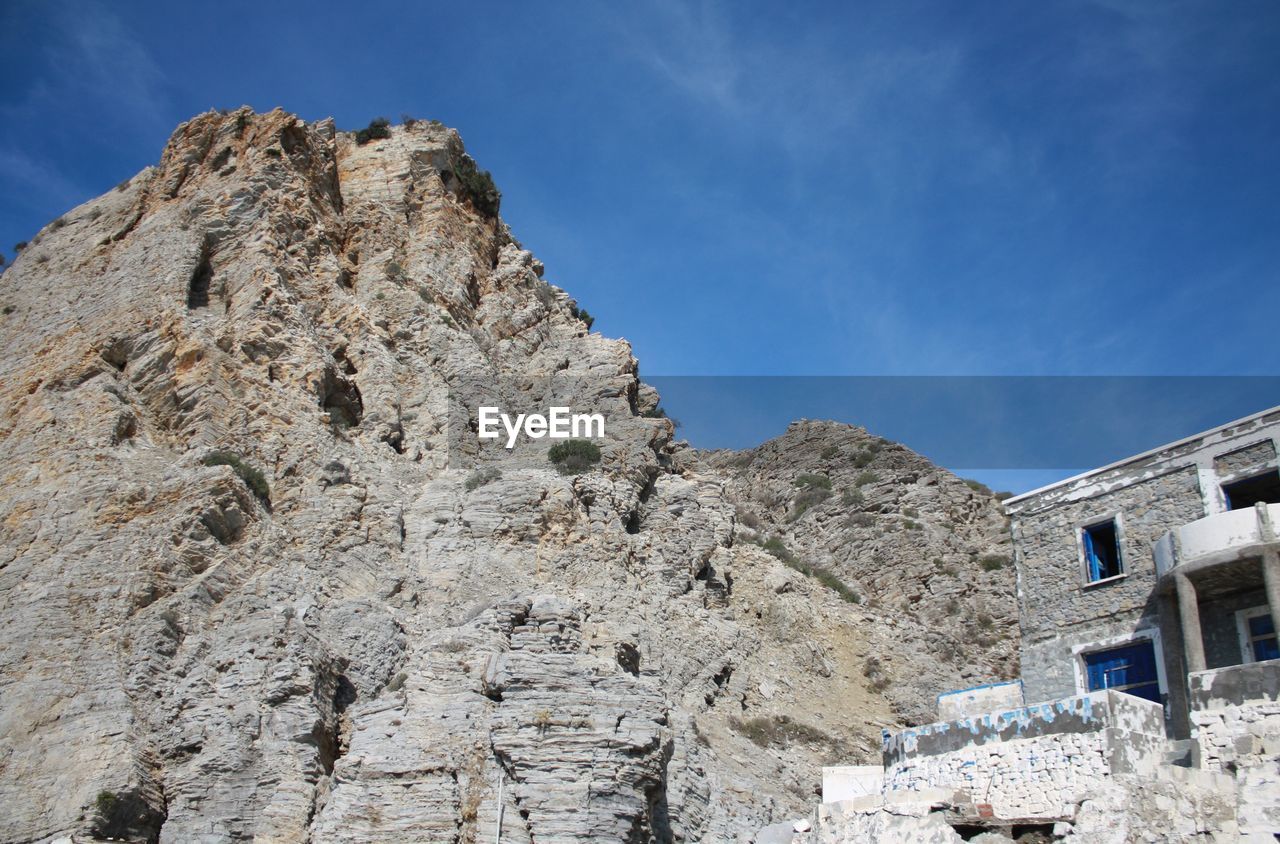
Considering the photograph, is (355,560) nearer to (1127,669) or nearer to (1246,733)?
(1127,669)

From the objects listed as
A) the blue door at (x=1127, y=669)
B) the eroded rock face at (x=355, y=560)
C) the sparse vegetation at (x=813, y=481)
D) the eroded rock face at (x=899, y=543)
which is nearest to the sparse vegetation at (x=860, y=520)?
the eroded rock face at (x=899, y=543)

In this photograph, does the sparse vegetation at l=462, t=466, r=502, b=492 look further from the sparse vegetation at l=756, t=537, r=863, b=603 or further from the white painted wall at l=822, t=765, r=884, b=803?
the white painted wall at l=822, t=765, r=884, b=803

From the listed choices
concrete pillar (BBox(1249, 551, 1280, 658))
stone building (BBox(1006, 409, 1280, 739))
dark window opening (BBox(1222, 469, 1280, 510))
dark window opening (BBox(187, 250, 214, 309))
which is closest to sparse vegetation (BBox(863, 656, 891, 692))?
stone building (BBox(1006, 409, 1280, 739))

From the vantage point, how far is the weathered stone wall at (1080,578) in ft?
68.6

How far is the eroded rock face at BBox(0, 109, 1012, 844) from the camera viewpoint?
19.8 meters

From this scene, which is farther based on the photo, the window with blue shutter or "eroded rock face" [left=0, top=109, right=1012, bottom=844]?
"eroded rock face" [left=0, top=109, right=1012, bottom=844]

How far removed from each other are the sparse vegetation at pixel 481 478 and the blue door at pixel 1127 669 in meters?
14.3

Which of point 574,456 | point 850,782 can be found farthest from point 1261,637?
point 574,456

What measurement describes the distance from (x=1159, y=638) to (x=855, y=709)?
33.4ft

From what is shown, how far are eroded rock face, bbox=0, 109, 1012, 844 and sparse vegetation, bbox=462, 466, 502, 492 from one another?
0.12 m

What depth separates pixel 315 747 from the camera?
2062 centimetres

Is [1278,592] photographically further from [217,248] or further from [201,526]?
[217,248]

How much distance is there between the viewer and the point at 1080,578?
72.4 feet

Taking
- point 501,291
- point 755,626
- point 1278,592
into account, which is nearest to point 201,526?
point 755,626
